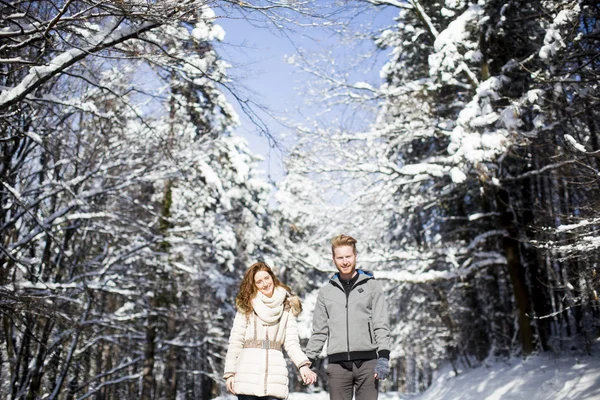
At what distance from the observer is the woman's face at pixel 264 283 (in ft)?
12.6

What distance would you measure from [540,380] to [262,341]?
211 inches

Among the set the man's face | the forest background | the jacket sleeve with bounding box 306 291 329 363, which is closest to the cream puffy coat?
the jacket sleeve with bounding box 306 291 329 363

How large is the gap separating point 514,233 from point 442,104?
116 inches

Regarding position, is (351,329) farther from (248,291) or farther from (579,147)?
(579,147)

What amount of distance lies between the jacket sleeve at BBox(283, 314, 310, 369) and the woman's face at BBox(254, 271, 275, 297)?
275 millimetres

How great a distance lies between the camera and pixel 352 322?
151 inches

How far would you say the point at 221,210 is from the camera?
46.0 ft

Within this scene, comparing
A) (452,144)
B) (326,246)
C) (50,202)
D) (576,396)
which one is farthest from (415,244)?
(50,202)

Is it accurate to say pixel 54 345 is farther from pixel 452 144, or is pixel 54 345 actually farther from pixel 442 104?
pixel 442 104

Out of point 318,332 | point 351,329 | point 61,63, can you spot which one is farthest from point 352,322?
point 61,63

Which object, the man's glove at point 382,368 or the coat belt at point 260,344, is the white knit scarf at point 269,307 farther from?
the man's glove at point 382,368

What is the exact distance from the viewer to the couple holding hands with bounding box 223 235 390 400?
11.8 ft

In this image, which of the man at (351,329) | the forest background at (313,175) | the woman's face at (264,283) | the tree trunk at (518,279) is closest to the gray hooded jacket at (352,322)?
the man at (351,329)

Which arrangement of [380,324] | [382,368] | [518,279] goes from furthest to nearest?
[518,279] → [380,324] → [382,368]
